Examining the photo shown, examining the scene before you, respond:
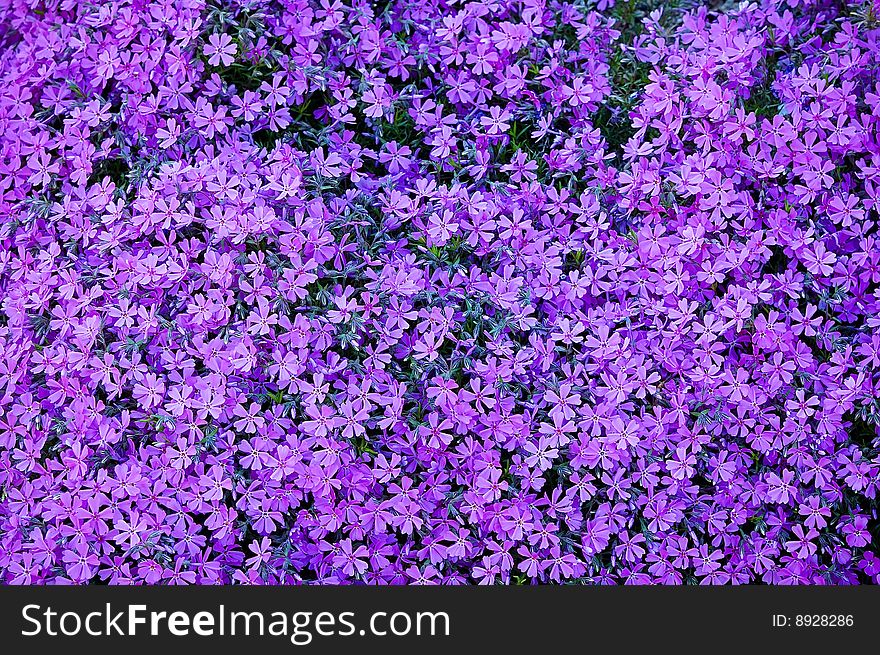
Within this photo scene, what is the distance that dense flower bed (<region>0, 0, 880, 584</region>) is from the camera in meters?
1.33

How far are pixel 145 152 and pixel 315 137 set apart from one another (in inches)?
12.4

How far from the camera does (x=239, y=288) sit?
4.56 feet

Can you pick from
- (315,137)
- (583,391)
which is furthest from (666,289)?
(315,137)

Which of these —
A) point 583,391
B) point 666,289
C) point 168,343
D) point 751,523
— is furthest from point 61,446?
point 751,523

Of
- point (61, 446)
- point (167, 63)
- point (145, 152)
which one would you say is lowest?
point (61, 446)

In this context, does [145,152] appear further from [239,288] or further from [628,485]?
[628,485]

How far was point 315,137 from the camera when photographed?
148 cm

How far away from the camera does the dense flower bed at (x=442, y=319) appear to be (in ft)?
4.35

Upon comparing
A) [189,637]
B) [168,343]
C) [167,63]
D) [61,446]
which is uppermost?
[167,63]

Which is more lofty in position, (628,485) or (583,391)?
(583,391)

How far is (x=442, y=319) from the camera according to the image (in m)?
1.35

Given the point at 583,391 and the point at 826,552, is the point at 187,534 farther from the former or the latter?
the point at 826,552

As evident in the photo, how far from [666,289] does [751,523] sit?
44 cm

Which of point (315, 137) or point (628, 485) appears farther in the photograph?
A: point (315, 137)
